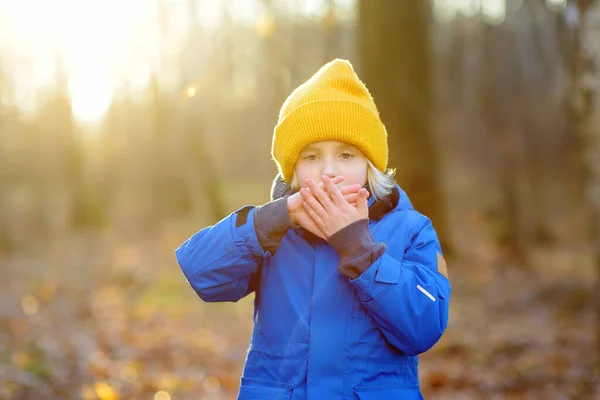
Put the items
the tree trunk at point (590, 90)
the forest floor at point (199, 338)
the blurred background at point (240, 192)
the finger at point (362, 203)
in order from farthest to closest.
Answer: the blurred background at point (240, 192), the forest floor at point (199, 338), the tree trunk at point (590, 90), the finger at point (362, 203)

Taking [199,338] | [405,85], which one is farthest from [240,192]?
[199,338]

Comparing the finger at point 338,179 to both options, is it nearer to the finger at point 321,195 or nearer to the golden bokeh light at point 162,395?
the finger at point 321,195

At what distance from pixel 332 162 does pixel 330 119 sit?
17cm

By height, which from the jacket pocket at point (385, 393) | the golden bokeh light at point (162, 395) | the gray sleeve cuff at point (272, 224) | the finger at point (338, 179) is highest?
the finger at point (338, 179)

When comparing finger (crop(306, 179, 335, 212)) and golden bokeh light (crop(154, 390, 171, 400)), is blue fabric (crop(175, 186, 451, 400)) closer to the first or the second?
finger (crop(306, 179, 335, 212))

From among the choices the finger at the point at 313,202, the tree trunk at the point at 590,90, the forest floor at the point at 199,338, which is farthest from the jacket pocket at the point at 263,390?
the tree trunk at the point at 590,90

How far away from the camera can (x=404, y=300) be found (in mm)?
2529

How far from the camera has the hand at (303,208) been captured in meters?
2.64

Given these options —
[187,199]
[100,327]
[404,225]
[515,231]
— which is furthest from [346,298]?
[187,199]

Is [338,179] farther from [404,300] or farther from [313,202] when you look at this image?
[404,300]

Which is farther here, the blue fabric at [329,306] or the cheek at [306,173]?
the cheek at [306,173]

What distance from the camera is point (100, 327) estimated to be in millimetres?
8758

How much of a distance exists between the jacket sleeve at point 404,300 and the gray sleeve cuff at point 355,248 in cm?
2

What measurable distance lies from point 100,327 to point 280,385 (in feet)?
21.8
